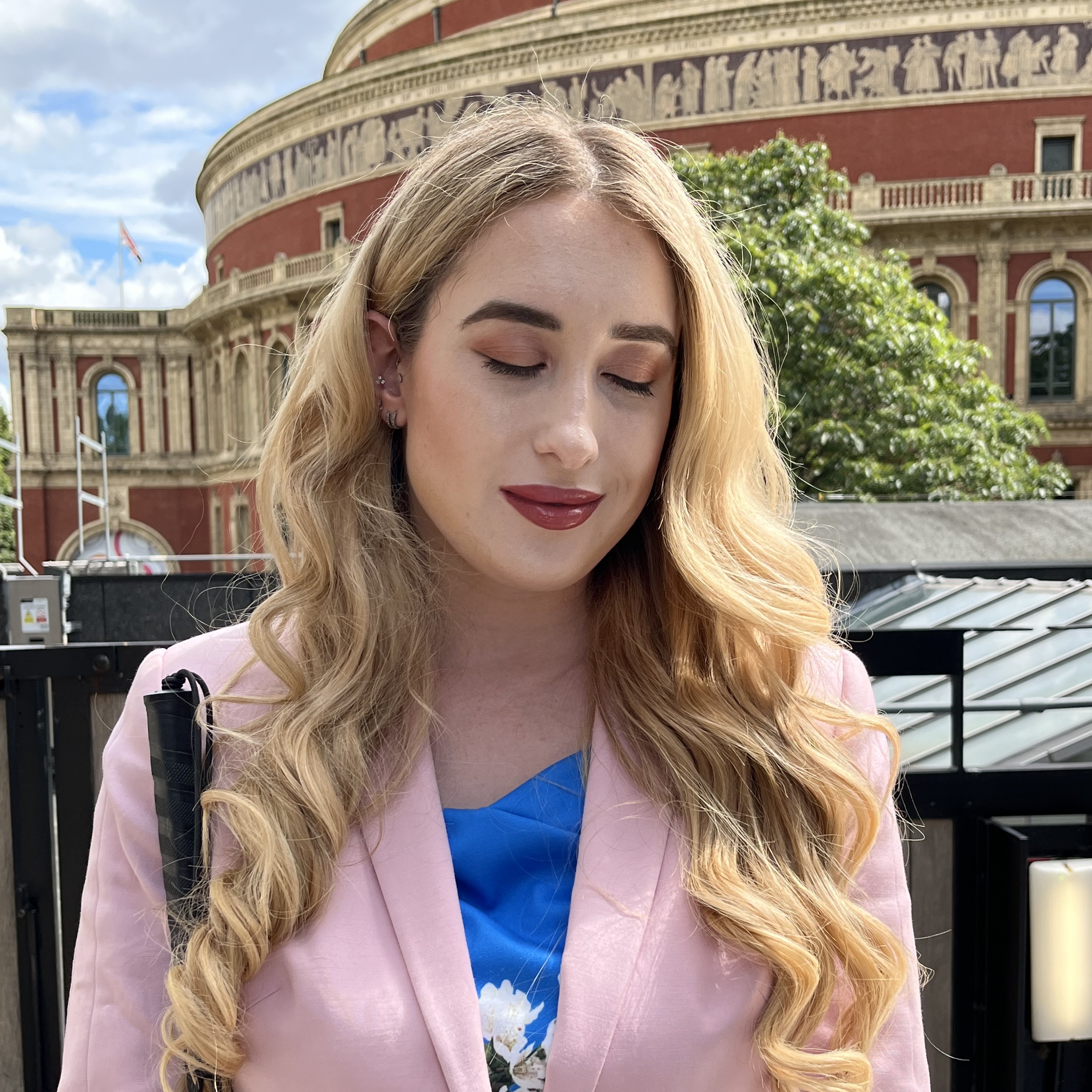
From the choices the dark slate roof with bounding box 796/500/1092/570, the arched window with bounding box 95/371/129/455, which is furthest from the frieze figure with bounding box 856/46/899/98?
the arched window with bounding box 95/371/129/455

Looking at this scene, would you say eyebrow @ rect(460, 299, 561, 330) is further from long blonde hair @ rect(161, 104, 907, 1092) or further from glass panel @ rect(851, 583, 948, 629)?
glass panel @ rect(851, 583, 948, 629)

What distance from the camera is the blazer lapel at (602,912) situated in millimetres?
1073

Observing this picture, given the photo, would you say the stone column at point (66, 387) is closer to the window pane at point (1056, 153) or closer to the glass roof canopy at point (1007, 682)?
the window pane at point (1056, 153)

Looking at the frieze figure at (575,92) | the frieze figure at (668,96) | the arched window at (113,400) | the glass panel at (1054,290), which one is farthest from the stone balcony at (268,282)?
the glass panel at (1054,290)

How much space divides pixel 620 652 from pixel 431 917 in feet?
1.49

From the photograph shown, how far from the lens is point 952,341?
A: 15359mm

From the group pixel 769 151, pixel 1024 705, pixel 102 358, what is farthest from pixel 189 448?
pixel 1024 705

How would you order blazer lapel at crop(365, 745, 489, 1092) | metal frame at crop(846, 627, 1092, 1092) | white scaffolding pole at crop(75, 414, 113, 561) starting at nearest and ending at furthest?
blazer lapel at crop(365, 745, 489, 1092)
metal frame at crop(846, 627, 1092, 1092)
white scaffolding pole at crop(75, 414, 113, 561)

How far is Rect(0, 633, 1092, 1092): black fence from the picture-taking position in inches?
86.4

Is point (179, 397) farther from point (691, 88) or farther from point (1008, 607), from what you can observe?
point (1008, 607)

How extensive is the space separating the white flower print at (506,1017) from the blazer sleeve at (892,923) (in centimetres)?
45

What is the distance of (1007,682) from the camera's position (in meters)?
3.35

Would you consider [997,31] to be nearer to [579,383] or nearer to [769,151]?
[769,151]

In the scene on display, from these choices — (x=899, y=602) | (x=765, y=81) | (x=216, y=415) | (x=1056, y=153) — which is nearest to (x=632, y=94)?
(x=765, y=81)
